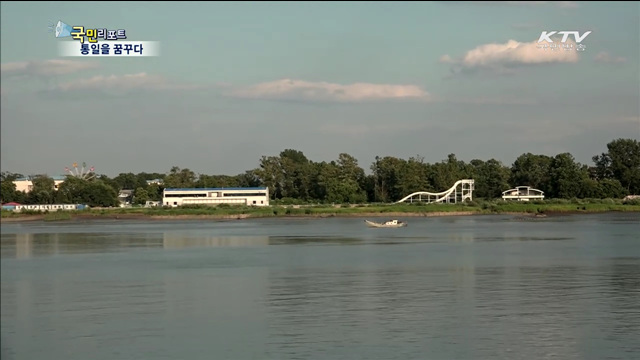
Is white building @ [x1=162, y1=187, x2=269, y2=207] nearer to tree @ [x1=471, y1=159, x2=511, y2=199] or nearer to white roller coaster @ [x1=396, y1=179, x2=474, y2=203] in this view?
white roller coaster @ [x1=396, y1=179, x2=474, y2=203]

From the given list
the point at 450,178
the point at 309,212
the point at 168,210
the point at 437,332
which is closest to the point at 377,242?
the point at 437,332

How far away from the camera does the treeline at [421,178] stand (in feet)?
308

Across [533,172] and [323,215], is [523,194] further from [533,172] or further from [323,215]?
[323,215]

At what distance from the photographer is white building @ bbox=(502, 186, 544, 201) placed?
93.4 m

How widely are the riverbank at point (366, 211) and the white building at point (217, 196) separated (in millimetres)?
6716

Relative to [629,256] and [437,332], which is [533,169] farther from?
[437,332]

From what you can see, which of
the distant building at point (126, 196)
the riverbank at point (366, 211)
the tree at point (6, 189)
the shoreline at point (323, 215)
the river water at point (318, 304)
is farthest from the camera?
the distant building at point (126, 196)

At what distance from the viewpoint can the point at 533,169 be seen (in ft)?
324

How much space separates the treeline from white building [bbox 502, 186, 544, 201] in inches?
83.9

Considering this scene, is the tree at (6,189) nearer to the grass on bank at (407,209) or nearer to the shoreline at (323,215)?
the shoreline at (323,215)

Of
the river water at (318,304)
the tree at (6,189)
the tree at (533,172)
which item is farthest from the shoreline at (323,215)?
the river water at (318,304)

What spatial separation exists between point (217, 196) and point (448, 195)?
2740cm

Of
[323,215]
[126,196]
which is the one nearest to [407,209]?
[323,215]

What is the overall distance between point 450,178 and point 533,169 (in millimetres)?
10123
